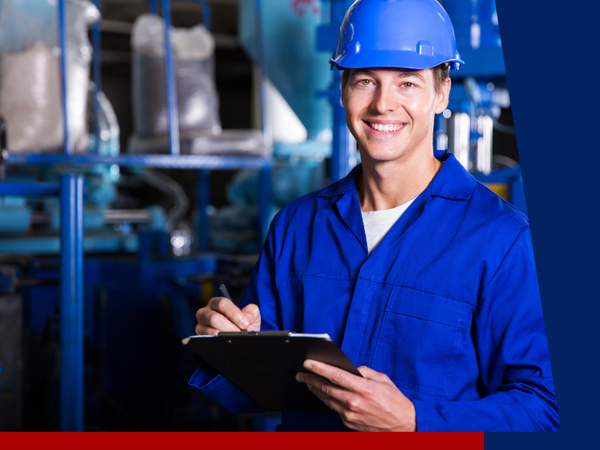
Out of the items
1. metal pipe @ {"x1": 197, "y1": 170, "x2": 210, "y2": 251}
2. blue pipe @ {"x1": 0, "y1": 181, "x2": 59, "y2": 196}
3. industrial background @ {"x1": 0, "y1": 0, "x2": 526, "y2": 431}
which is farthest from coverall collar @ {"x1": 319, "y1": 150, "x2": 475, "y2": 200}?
metal pipe @ {"x1": 197, "y1": 170, "x2": 210, "y2": 251}

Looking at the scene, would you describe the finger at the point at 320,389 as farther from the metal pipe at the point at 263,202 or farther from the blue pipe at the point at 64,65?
the metal pipe at the point at 263,202

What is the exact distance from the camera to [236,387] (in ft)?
4.42

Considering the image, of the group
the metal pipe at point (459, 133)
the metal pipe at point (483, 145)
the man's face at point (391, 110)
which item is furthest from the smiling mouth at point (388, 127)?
the metal pipe at point (483, 145)

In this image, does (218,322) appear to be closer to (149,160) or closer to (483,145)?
(483,145)

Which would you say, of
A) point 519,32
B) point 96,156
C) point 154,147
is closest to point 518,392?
point 519,32

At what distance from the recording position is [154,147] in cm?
351

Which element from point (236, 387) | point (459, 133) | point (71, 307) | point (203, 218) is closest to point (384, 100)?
point (236, 387)

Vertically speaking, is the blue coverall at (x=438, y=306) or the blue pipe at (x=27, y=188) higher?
the blue pipe at (x=27, y=188)

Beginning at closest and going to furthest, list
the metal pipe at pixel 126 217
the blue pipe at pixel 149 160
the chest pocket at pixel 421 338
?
the chest pocket at pixel 421 338, the blue pipe at pixel 149 160, the metal pipe at pixel 126 217

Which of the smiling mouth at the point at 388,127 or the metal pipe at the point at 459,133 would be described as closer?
the smiling mouth at the point at 388,127

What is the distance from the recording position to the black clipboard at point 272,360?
100cm

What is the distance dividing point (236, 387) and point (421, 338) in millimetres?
423

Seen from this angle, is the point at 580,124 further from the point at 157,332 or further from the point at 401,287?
the point at 157,332

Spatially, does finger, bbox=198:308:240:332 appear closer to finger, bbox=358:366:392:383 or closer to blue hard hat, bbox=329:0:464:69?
finger, bbox=358:366:392:383
